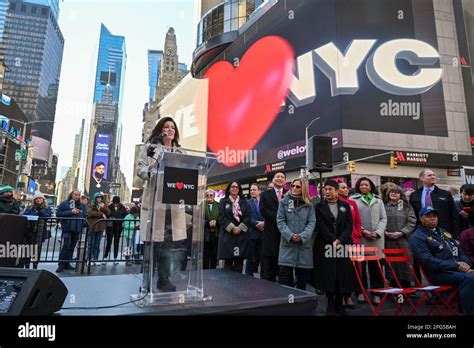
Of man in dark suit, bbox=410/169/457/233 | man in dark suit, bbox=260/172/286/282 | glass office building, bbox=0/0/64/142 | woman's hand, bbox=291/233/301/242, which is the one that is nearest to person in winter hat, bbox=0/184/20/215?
man in dark suit, bbox=260/172/286/282

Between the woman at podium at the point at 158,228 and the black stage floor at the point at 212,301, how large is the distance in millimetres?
238

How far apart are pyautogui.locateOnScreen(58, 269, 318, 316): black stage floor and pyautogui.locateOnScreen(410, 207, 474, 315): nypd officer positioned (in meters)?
1.45

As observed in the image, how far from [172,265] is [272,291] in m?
1.23

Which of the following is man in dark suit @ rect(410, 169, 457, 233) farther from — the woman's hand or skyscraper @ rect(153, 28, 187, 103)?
skyscraper @ rect(153, 28, 187, 103)

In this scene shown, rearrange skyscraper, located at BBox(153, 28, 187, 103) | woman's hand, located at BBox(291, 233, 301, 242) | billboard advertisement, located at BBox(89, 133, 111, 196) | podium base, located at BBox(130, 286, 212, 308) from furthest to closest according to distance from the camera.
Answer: skyscraper, located at BBox(153, 28, 187, 103) → billboard advertisement, located at BBox(89, 133, 111, 196) → woman's hand, located at BBox(291, 233, 301, 242) → podium base, located at BBox(130, 286, 212, 308)

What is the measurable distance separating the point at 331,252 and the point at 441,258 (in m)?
1.30

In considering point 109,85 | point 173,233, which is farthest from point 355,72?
point 109,85

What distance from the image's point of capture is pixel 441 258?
3.55m

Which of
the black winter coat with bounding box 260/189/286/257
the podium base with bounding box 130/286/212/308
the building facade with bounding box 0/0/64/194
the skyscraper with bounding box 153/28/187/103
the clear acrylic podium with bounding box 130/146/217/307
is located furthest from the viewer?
the skyscraper with bounding box 153/28/187/103

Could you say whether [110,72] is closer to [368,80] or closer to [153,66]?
[153,66]

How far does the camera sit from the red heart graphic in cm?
2293

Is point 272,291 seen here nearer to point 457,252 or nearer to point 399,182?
point 457,252

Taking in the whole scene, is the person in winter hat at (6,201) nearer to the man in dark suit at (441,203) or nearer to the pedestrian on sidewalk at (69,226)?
the pedestrian on sidewalk at (69,226)

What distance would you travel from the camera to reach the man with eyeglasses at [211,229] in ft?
20.0
